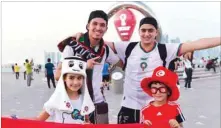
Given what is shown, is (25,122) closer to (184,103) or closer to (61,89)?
(61,89)

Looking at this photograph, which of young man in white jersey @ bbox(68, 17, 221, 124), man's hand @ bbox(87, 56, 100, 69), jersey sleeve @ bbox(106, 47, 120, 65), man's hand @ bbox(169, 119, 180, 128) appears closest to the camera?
man's hand @ bbox(169, 119, 180, 128)

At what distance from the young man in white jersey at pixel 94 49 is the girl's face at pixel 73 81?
0.16 metres

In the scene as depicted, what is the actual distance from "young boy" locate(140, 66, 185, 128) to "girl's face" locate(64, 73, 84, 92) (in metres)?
0.43

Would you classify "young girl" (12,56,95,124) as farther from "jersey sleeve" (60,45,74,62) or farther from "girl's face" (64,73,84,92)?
"jersey sleeve" (60,45,74,62)

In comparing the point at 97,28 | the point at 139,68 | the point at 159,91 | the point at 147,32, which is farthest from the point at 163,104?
the point at 97,28

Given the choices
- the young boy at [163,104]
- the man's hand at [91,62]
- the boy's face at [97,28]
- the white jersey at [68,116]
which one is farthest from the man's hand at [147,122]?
the boy's face at [97,28]

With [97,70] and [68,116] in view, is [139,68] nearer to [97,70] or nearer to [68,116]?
[97,70]

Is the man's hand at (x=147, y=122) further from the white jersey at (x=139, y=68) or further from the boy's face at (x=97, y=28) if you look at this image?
the boy's face at (x=97, y=28)

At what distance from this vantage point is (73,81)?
2279 mm

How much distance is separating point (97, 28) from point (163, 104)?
68cm

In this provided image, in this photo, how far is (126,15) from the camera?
11344 millimetres

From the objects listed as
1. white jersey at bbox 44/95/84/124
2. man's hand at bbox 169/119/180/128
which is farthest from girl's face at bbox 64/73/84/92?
man's hand at bbox 169/119/180/128

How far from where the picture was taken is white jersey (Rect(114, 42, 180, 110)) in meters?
2.57

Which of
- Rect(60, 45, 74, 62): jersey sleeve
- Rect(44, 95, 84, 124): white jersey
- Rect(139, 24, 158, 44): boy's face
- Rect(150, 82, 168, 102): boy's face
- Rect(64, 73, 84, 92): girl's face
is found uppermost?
Rect(139, 24, 158, 44): boy's face
